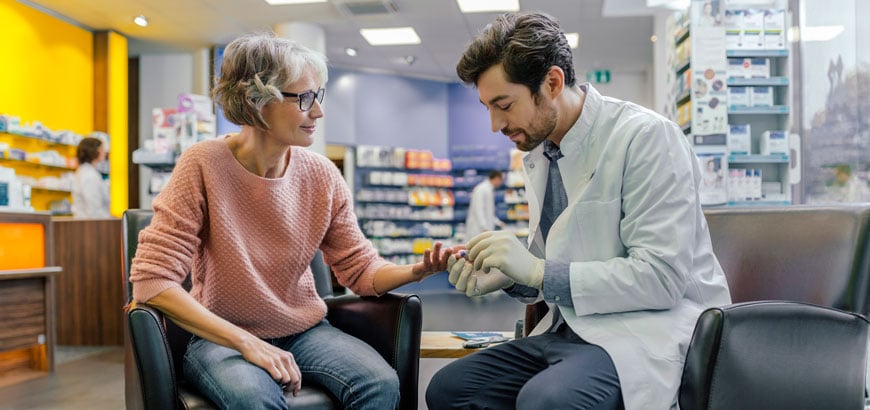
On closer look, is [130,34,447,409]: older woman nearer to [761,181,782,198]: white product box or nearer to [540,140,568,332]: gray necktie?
[540,140,568,332]: gray necktie

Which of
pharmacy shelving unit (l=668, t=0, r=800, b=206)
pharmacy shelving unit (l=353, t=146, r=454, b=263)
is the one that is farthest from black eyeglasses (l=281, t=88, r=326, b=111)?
pharmacy shelving unit (l=353, t=146, r=454, b=263)

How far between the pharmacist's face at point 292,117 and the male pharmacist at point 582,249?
438mm

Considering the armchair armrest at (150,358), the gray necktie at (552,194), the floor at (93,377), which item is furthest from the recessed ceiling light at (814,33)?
the armchair armrest at (150,358)

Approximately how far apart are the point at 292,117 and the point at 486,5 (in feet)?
22.3

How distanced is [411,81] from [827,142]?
28.2 feet

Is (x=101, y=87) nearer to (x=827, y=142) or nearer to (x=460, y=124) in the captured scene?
(x=460, y=124)

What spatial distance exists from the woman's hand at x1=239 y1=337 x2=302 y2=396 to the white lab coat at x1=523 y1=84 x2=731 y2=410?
64 centimetres

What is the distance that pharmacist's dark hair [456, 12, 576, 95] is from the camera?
5.41 feet

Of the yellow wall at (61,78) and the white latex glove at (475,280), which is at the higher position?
the yellow wall at (61,78)

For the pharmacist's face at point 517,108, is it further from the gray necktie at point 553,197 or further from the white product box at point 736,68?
the white product box at point 736,68

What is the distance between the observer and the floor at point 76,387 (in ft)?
12.0

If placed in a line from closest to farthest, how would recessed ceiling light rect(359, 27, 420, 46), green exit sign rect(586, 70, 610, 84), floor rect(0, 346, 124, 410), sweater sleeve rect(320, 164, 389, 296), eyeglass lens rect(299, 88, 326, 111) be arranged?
eyeglass lens rect(299, 88, 326, 111), sweater sleeve rect(320, 164, 389, 296), floor rect(0, 346, 124, 410), recessed ceiling light rect(359, 27, 420, 46), green exit sign rect(586, 70, 610, 84)

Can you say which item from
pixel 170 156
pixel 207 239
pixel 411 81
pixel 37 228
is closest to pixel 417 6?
pixel 170 156

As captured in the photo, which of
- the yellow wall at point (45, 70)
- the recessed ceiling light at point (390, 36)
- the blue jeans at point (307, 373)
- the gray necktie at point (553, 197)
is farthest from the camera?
the recessed ceiling light at point (390, 36)
